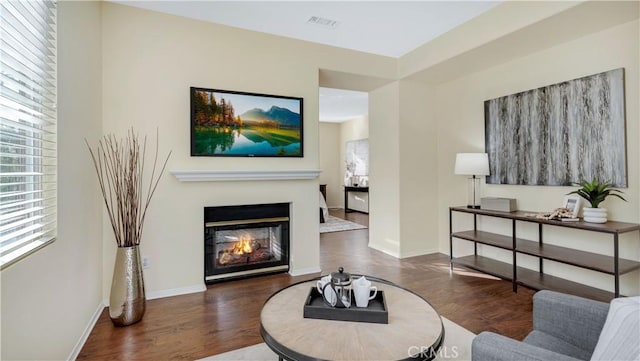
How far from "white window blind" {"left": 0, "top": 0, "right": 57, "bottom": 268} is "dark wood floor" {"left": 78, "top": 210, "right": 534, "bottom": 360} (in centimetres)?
101

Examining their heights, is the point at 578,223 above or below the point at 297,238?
above

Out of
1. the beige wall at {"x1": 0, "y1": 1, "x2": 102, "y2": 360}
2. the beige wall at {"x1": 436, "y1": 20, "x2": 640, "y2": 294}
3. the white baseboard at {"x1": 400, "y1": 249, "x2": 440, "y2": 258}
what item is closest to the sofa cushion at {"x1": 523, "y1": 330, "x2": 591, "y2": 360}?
the beige wall at {"x1": 436, "y1": 20, "x2": 640, "y2": 294}

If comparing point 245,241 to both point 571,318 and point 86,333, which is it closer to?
point 86,333

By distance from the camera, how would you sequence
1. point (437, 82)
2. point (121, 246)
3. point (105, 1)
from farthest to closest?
point (437, 82)
point (105, 1)
point (121, 246)

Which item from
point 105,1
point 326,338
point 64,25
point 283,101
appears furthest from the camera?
point 283,101

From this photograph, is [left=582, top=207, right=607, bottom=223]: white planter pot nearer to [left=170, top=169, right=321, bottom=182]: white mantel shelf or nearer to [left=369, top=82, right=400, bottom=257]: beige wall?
[left=369, top=82, right=400, bottom=257]: beige wall

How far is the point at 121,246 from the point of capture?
2.55 metres

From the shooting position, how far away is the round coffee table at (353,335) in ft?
4.25

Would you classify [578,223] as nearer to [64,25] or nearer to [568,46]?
[568,46]

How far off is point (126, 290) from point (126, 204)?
0.68 metres

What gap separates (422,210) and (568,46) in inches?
98.6

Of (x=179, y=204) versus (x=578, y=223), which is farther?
(x=179, y=204)

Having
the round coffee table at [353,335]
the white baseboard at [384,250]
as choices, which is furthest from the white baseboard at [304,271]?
the round coffee table at [353,335]

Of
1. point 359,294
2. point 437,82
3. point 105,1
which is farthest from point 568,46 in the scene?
point 105,1
